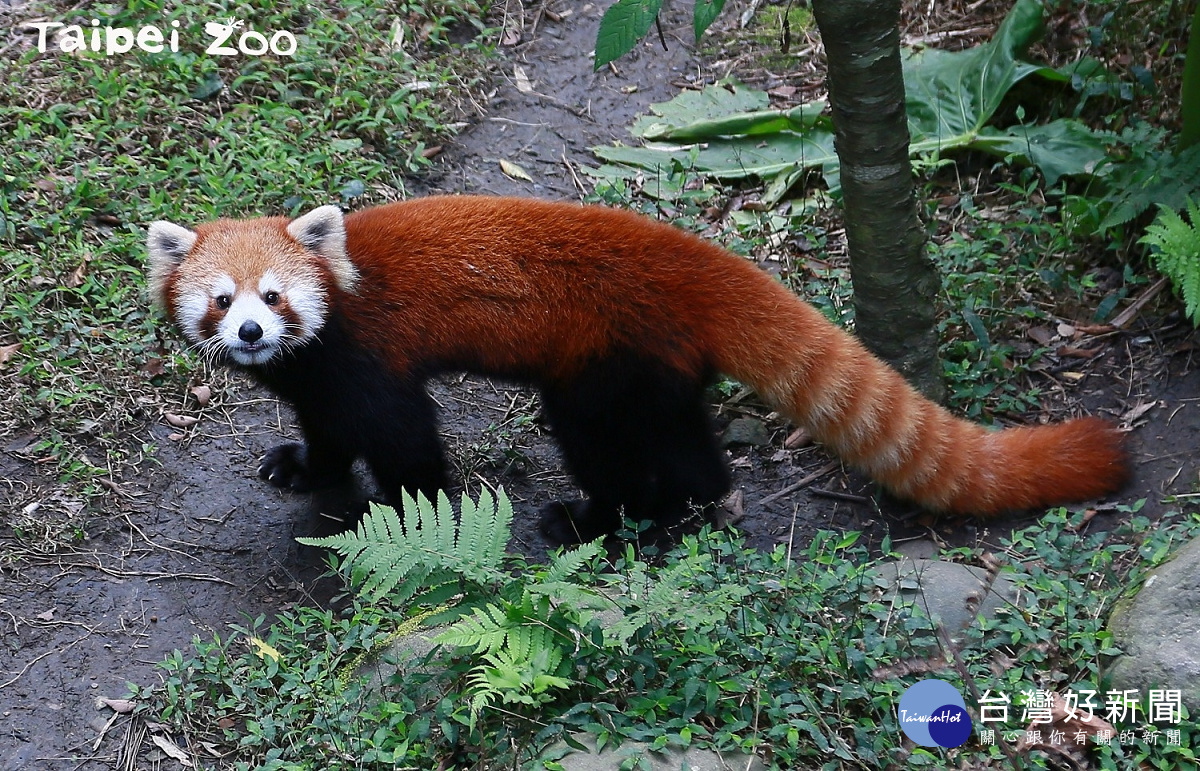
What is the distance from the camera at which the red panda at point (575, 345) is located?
141 inches

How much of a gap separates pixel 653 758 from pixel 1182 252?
291 cm

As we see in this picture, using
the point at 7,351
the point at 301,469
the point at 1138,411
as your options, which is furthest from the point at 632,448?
the point at 7,351

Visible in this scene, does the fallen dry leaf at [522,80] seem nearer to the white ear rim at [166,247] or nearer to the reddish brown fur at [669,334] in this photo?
the reddish brown fur at [669,334]

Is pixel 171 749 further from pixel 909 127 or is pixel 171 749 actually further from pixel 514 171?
pixel 909 127

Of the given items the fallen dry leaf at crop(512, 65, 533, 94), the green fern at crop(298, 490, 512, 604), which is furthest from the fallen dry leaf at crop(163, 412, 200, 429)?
the fallen dry leaf at crop(512, 65, 533, 94)

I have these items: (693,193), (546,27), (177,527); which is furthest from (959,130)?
(177,527)

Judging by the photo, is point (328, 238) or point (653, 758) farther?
point (328, 238)

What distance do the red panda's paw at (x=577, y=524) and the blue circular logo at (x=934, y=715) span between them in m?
1.59

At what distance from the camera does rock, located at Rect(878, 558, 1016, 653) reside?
3102 mm

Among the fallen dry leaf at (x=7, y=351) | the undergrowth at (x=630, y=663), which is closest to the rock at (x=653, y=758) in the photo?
the undergrowth at (x=630, y=663)

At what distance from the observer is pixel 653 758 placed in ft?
8.07

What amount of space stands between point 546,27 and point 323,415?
3937 millimetres

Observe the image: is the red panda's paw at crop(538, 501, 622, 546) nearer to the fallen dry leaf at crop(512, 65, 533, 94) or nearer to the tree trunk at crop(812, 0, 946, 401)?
the tree trunk at crop(812, 0, 946, 401)

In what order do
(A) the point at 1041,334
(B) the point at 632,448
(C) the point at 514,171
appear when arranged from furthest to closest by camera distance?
(C) the point at 514,171
(A) the point at 1041,334
(B) the point at 632,448
